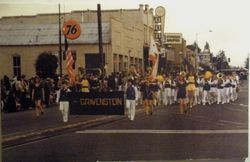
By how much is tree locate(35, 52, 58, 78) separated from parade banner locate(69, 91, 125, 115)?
524mm

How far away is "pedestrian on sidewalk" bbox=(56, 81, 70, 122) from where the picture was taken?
1412 centimetres

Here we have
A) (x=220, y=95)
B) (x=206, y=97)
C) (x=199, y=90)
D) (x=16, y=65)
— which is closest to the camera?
(x=16, y=65)

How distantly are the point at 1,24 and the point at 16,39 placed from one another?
16.6 inches

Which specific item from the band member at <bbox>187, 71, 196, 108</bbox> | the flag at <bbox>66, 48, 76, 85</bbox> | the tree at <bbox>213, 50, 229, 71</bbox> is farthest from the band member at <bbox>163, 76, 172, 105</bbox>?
the flag at <bbox>66, 48, 76, 85</bbox>

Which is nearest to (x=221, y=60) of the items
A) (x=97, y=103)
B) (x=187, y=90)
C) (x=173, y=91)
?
(x=187, y=90)

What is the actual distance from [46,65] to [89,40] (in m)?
0.85

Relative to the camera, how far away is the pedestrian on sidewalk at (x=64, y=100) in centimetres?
1412

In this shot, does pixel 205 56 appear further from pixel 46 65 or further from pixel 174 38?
pixel 46 65

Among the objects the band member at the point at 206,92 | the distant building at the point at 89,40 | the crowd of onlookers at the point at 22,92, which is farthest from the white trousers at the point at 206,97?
the crowd of onlookers at the point at 22,92

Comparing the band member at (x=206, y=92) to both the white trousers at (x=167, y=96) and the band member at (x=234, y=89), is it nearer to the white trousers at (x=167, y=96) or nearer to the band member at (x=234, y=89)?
the band member at (x=234, y=89)

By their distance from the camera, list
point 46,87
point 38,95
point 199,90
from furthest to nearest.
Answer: point 199,90 → point 38,95 → point 46,87

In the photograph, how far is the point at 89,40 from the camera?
1409cm

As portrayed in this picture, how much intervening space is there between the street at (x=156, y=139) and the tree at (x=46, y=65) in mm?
744

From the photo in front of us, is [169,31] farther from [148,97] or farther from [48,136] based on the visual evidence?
[48,136]
